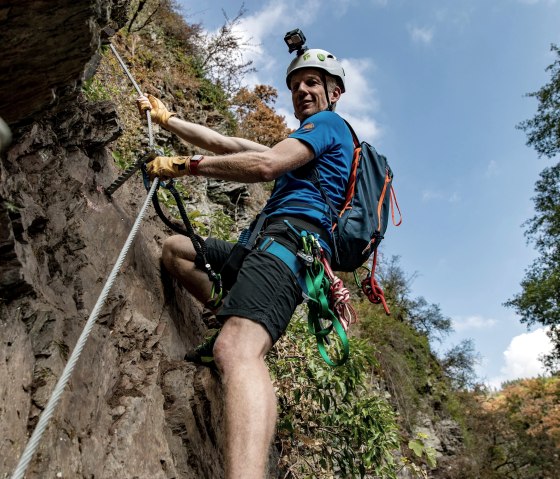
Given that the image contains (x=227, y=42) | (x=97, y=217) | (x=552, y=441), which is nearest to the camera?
(x=97, y=217)

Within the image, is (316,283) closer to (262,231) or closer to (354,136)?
(262,231)

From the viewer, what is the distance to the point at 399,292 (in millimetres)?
15172

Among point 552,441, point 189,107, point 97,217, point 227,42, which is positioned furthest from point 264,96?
point 552,441

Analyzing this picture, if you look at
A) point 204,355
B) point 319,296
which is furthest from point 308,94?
point 204,355

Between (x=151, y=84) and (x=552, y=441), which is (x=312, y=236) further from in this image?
(x=552, y=441)

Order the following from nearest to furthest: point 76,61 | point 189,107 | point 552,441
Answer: point 76,61 < point 189,107 < point 552,441

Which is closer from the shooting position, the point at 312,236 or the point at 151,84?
the point at 312,236

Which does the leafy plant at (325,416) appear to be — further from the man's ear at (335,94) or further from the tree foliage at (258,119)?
the tree foliage at (258,119)

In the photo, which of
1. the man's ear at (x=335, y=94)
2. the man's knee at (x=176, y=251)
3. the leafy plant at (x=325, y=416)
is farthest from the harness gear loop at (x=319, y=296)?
the leafy plant at (x=325, y=416)

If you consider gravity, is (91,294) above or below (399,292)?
below

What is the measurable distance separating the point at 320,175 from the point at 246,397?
1.47 m

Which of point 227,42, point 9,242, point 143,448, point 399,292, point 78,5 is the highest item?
point 227,42

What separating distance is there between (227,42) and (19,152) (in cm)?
1002

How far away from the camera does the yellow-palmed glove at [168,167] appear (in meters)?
3.09
